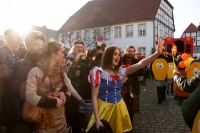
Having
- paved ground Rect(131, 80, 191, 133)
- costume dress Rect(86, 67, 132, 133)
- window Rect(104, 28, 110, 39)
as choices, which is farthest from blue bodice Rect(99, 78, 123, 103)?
window Rect(104, 28, 110, 39)

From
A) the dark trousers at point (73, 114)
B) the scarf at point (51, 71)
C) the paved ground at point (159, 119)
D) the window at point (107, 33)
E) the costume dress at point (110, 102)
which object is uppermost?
the window at point (107, 33)

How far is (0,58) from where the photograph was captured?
2.69 metres

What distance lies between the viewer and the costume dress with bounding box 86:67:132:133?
2.50 metres

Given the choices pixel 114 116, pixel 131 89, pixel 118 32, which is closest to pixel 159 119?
pixel 131 89

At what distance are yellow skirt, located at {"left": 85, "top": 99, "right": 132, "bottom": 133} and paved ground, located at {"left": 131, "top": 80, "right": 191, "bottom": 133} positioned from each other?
79.3 inches

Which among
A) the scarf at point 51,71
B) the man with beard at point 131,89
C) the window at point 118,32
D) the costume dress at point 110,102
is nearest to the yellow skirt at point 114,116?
the costume dress at point 110,102

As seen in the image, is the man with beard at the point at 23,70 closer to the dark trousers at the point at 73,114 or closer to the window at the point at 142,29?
the dark trousers at the point at 73,114

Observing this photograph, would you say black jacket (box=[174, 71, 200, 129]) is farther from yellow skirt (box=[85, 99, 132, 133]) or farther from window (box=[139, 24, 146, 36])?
window (box=[139, 24, 146, 36])

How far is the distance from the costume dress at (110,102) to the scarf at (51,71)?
46 centimetres

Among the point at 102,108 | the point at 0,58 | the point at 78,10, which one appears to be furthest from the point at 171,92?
the point at 78,10

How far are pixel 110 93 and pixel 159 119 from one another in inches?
123

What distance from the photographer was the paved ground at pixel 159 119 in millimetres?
4492

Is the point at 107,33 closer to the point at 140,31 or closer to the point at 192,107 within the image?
the point at 140,31

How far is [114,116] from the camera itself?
253cm
